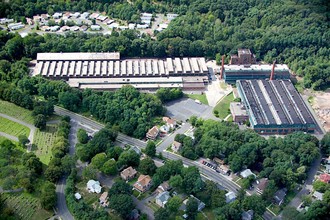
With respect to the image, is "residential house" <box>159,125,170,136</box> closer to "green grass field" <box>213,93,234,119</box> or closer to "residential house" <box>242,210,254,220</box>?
"green grass field" <box>213,93,234,119</box>

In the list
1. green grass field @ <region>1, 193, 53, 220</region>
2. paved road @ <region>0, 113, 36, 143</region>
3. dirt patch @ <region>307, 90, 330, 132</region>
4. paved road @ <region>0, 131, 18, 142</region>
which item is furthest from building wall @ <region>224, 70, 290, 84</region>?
green grass field @ <region>1, 193, 53, 220</region>

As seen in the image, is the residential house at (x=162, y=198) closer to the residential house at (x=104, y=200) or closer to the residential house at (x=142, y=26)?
the residential house at (x=104, y=200)

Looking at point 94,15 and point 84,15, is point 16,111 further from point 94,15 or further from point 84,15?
point 94,15

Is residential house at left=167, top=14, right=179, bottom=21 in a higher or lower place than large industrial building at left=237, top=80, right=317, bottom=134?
higher

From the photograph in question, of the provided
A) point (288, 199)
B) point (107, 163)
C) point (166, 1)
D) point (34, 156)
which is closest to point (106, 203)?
point (107, 163)

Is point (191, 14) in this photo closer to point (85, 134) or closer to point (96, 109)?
point (96, 109)

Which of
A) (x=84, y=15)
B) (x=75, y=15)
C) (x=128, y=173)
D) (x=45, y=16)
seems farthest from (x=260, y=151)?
(x=45, y=16)
